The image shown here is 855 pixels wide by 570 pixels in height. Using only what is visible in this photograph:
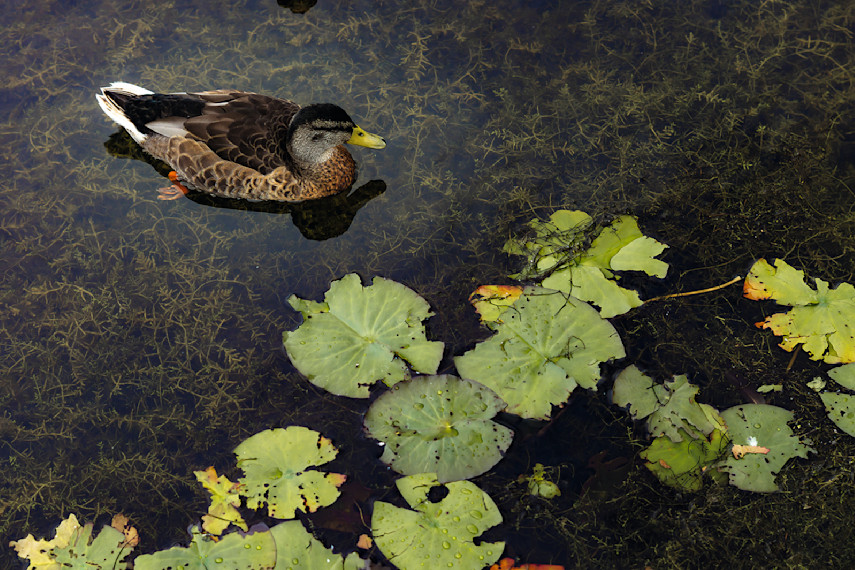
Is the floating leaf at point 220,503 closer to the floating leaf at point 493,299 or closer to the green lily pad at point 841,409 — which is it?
the floating leaf at point 493,299

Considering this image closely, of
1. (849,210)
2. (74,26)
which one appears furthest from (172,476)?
(849,210)

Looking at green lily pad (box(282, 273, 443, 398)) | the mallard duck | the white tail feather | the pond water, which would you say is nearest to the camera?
the pond water

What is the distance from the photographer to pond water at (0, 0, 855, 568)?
3219 mm

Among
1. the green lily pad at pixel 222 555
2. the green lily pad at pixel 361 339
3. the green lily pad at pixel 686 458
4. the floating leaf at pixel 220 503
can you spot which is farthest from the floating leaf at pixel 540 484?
the floating leaf at pixel 220 503

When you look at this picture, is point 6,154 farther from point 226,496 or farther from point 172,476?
point 226,496

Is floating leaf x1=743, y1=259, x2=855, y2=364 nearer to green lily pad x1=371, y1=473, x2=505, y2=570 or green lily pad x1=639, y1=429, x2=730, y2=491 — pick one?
green lily pad x1=639, y1=429, x2=730, y2=491

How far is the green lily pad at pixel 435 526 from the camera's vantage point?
287 cm

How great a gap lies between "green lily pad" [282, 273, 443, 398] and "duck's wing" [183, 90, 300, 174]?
A: 1.06 m

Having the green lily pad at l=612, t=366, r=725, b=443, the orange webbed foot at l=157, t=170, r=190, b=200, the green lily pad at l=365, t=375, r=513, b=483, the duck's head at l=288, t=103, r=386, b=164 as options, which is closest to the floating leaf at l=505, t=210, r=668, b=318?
the green lily pad at l=612, t=366, r=725, b=443

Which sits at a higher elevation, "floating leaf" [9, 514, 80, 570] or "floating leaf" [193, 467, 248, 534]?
"floating leaf" [193, 467, 248, 534]

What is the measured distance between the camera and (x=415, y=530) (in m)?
2.94

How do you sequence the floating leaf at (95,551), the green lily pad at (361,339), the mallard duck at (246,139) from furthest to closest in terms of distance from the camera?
the mallard duck at (246,139) < the green lily pad at (361,339) < the floating leaf at (95,551)

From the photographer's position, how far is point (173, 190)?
14.2 feet

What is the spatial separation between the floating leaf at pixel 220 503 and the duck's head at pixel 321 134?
2014 millimetres
